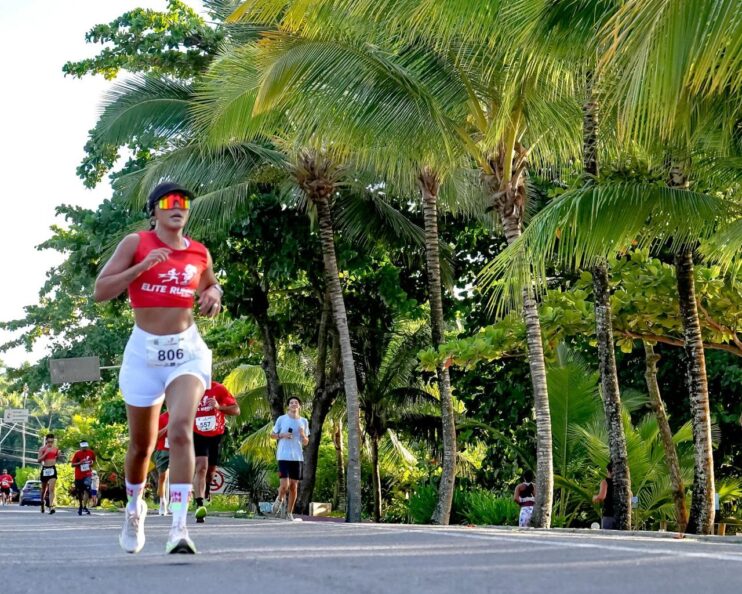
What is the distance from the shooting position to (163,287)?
6.87 metres

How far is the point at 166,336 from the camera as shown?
22.5 ft

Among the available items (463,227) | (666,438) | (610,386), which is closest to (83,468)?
(463,227)

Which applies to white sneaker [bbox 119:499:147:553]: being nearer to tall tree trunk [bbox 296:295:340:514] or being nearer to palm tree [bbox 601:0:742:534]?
palm tree [bbox 601:0:742:534]

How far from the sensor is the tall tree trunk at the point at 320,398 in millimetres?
26625

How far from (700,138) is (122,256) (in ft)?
27.8

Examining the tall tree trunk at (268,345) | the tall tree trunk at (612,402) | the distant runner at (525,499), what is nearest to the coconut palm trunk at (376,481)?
the tall tree trunk at (268,345)

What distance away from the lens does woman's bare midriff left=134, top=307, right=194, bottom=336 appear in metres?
6.85

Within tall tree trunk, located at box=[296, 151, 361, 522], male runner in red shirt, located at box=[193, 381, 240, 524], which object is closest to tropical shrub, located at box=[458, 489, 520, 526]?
tall tree trunk, located at box=[296, 151, 361, 522]

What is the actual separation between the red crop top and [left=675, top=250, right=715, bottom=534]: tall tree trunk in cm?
888

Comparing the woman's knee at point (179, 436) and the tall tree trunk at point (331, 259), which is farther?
the tall tree trunk at point (331, 259)

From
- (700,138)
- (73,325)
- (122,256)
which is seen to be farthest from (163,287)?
(73,325)

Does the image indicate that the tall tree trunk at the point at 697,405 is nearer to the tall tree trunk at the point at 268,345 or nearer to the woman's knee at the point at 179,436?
the woman's knee at the point at 179,436

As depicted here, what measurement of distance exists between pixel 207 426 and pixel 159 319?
7773 mm

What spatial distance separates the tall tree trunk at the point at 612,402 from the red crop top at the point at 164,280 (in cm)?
892
